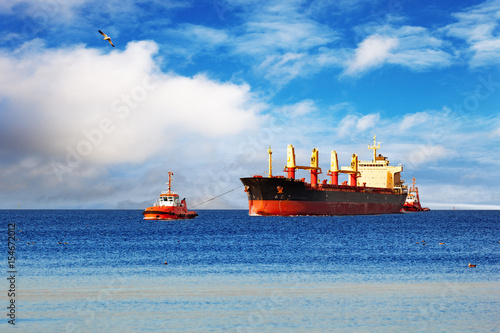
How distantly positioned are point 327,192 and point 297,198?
1113 centimetres

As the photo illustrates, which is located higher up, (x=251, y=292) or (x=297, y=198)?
(x=297, y=198)

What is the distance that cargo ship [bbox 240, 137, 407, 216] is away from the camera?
105 m

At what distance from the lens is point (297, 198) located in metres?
107

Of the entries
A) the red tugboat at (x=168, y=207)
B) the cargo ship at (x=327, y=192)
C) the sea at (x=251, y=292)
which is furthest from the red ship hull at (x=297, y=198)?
the sea at (x=251, y=292)

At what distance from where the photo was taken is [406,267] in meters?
35.6

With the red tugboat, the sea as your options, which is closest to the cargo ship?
the red tugboat

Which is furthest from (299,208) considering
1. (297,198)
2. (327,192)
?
(327,192)

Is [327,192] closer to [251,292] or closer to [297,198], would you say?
[297,198]

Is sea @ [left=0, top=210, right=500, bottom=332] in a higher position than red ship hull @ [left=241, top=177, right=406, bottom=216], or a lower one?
lower

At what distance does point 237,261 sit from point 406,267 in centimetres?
1189

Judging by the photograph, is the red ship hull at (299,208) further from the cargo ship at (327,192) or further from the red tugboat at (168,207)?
the red tugboat at (168,207)

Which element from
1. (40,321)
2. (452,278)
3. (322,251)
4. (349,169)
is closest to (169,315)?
(40,321)

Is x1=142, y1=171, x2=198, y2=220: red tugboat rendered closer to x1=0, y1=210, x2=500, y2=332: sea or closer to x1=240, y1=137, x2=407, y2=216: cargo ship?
x1=240, y1=137, x2=407, y2=216: cargo ship

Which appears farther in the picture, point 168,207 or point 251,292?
point 168,207
